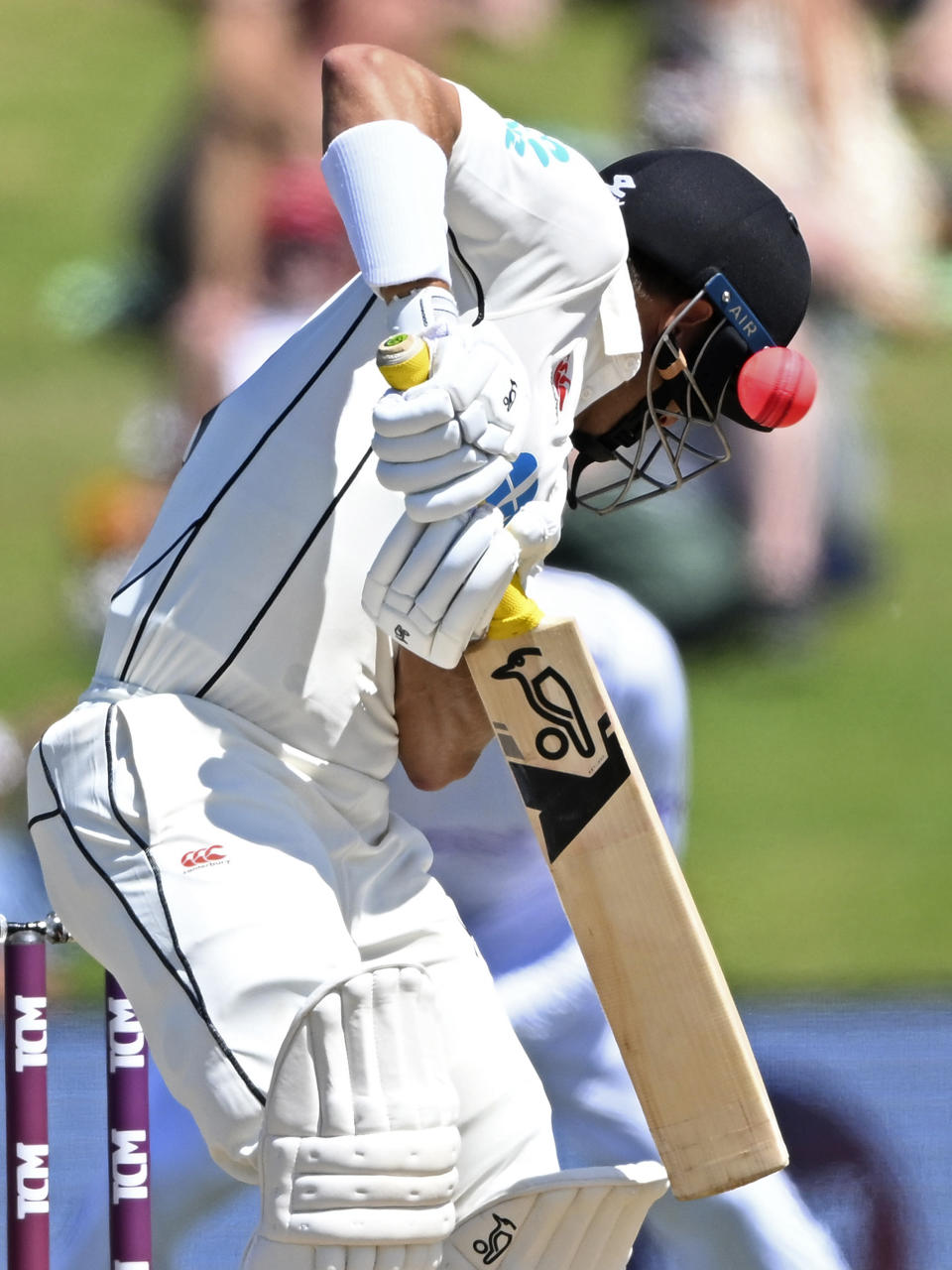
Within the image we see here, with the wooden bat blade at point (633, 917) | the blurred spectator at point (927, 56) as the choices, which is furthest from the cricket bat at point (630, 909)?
the blurred spectator at point (927, 56)

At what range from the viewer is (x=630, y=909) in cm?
154

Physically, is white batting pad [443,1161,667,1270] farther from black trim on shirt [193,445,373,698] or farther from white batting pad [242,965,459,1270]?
black trim on shirt [193,445,373,698]

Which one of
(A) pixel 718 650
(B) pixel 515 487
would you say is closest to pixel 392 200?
(B) pixel 515 487

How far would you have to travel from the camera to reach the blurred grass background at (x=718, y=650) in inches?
175

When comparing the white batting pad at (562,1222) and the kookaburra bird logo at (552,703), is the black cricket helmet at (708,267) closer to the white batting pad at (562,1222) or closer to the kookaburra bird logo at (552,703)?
the kookaburra bird logo at (552,703)

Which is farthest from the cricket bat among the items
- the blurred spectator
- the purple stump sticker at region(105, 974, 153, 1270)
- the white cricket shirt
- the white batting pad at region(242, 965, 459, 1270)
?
the blurred spectator

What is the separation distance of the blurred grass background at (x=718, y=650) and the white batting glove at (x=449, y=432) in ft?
10.2

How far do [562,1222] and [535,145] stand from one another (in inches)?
35.6

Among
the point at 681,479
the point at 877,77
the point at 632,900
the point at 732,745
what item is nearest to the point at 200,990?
the point at 632,900

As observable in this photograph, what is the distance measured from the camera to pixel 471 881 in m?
2.82

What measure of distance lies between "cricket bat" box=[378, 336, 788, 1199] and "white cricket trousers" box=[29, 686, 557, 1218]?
148 mm

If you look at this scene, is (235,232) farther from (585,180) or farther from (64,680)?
(585,180)

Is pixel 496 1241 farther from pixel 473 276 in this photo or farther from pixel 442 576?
pixel 473 276

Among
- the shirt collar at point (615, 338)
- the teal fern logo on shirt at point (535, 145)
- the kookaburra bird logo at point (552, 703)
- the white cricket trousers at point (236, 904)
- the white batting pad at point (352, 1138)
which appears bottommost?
the white batting pad at point (352, 1138)
